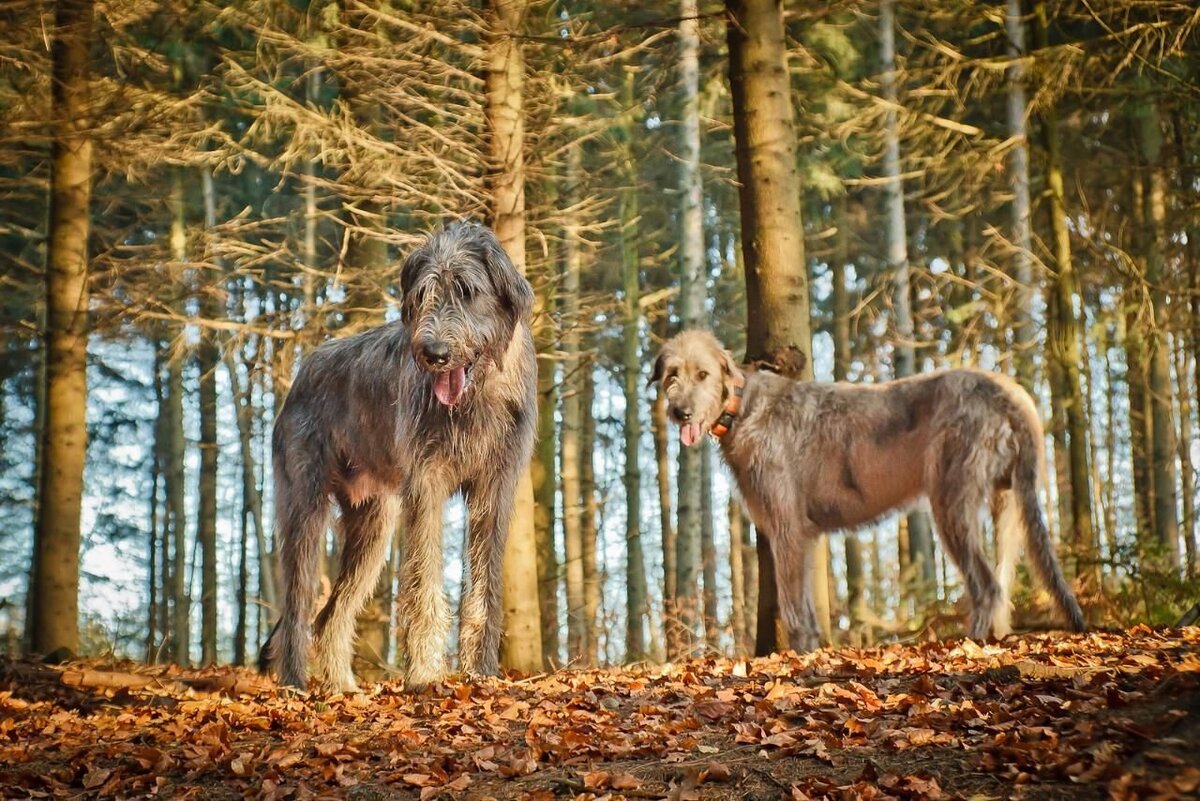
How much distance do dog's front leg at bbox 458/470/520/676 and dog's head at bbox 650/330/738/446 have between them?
203 centimetres

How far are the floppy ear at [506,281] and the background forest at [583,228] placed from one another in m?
2.42

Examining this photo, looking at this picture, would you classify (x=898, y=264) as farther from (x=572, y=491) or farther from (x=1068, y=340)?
(x=572, y=491)

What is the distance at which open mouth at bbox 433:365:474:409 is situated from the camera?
6363mm

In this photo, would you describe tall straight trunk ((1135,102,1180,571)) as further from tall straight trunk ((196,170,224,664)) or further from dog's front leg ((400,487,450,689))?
tall straight trunk ((196,170,224,664))

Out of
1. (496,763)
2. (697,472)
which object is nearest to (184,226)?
(697,472)

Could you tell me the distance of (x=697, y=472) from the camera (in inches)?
620

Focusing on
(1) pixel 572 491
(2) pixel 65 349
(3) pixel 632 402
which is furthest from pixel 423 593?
(3) pixel 632 402

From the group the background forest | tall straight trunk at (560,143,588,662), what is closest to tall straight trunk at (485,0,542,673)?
the background forest

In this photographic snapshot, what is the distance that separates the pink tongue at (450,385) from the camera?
6367mm

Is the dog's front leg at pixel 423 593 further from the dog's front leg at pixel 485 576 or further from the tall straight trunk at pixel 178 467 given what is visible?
the tall straight trunk at pixel 178 467

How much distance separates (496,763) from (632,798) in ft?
2.72

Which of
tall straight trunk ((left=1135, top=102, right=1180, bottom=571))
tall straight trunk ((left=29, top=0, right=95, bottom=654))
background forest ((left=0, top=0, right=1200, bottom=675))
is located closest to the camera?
background forest ((left=0, top=0, right=1200, bottom=675))

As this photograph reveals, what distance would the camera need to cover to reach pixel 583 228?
31.4 feet

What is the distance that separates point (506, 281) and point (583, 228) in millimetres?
3137
